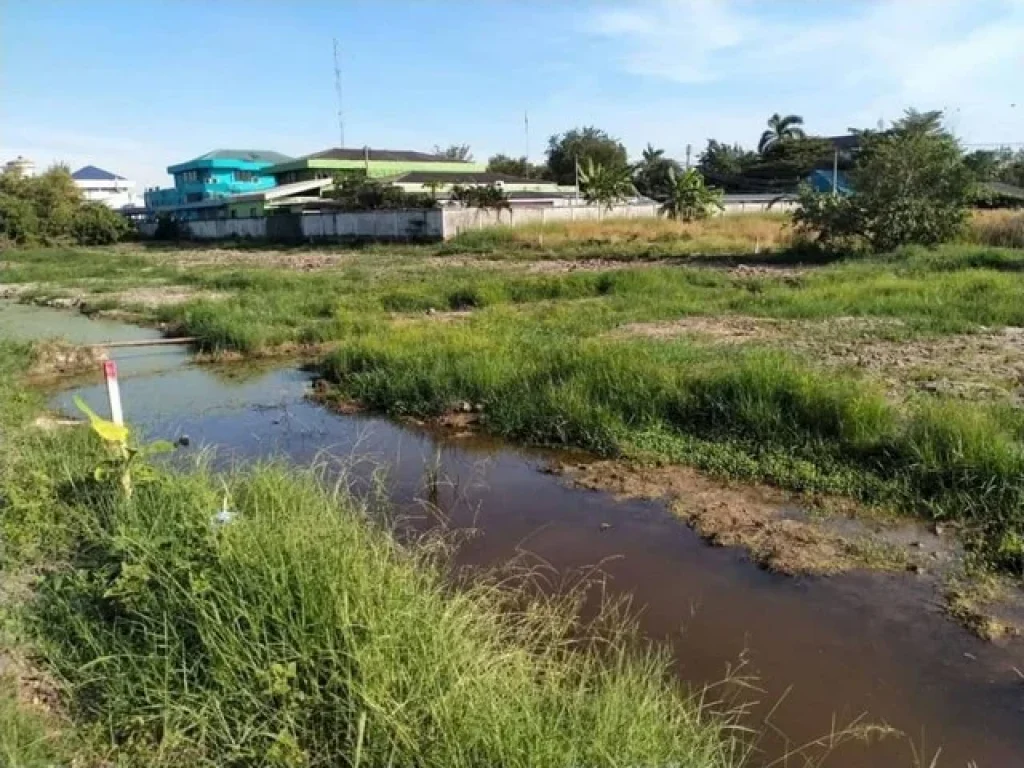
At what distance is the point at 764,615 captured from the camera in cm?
508

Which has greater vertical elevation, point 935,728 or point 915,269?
point 915,269

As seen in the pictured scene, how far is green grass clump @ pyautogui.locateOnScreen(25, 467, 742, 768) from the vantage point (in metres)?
3.10

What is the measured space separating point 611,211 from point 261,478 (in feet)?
130

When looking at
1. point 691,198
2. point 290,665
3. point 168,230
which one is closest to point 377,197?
point 691,198

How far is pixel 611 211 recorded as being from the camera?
43.0 m

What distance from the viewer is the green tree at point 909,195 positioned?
21.8 m

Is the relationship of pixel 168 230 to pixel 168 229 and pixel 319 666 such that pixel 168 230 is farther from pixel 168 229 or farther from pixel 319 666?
pixel 319 666

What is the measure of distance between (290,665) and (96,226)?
181ft

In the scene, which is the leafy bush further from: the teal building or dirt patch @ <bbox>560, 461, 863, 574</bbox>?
dirt patch @ <bbox>560, 461, 863, 574</bbox>

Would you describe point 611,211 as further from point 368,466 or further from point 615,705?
point 615,705

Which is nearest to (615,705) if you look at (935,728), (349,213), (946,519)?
(935,728)

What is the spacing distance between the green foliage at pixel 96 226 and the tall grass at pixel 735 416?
46.7 meters

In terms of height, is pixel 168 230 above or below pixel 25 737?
above

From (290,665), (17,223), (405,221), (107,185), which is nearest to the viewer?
(290,665)
